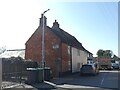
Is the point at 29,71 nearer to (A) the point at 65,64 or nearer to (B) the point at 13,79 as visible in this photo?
(B) the point at 13,79

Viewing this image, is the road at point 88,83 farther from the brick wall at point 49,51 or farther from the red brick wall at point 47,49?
the red brick wall at point 47,49

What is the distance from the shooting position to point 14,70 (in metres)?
30.9

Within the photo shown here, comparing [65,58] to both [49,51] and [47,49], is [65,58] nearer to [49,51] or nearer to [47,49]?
[49,51]

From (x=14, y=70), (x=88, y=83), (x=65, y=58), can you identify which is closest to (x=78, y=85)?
(x=88, y=83)

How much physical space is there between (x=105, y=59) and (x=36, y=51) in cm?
3213

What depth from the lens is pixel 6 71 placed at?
30438 millimetres

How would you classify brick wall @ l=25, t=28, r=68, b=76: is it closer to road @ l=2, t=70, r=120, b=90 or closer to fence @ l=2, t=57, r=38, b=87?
fence @ l=2, t=57, r=38, b=87

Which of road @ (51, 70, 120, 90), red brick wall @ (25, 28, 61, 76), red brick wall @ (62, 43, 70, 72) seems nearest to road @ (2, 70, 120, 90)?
road @ (51, 70, 120, 90)

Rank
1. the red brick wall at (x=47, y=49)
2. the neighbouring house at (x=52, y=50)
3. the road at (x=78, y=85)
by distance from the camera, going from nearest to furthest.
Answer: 1. the road at (x=78, y=85)
2. the neighbouring house at (x=52, y=50)
3. the red brick wall at (x=47, y=49)

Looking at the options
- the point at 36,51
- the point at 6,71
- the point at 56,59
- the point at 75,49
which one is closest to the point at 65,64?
the point at 56,59

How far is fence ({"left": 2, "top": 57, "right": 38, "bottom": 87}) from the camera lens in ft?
92.3

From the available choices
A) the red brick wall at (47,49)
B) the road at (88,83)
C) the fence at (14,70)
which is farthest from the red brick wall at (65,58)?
the road at (88,83)

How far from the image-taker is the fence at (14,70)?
92.3ft

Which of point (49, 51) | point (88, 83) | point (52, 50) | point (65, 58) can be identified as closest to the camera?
point (88, 83)
